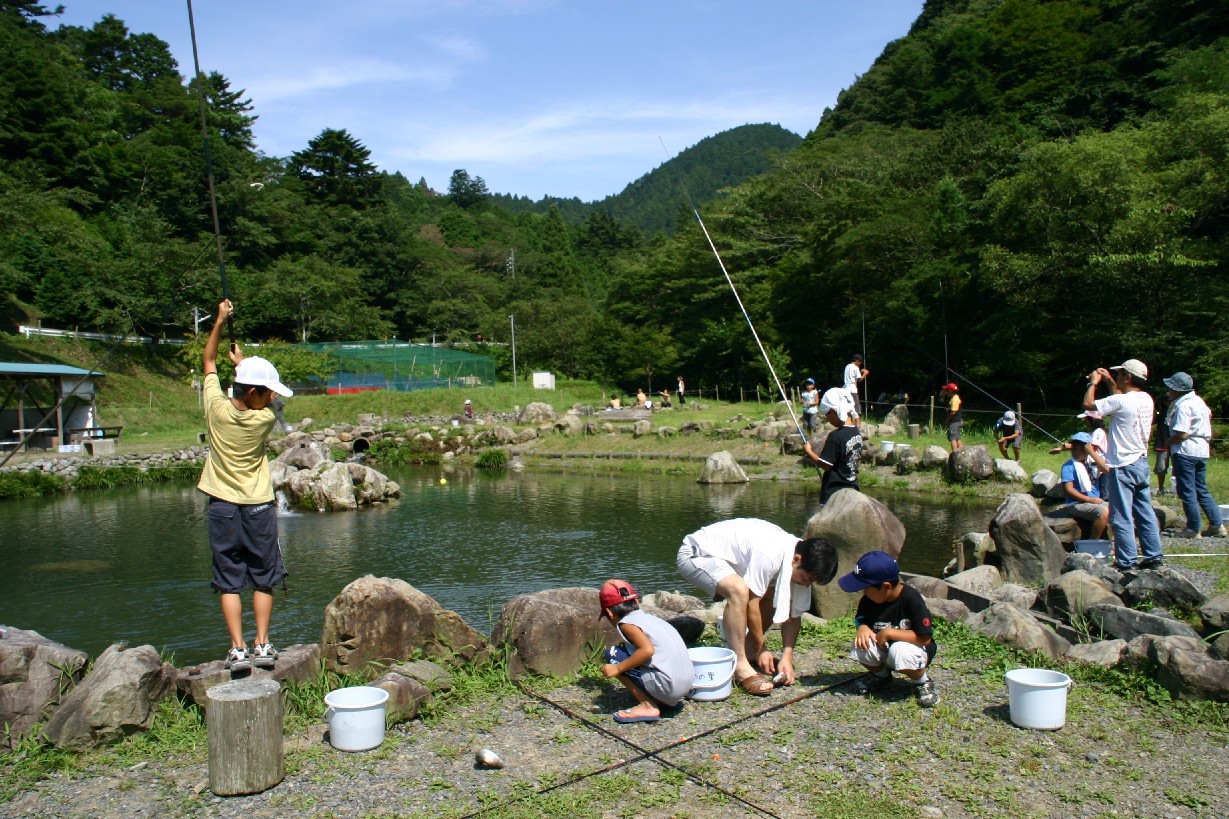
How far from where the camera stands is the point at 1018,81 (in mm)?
48188

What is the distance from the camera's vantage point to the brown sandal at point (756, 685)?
5547 millimetres

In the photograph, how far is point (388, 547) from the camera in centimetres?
1398

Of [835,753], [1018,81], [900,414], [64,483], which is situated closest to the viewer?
[835,753]

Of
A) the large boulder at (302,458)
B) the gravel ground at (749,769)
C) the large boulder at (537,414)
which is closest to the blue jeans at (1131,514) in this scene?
the gravel ground at (749,769)

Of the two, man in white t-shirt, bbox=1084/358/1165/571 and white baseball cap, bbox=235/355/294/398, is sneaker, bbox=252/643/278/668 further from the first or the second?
man in white t-shirt, bbox=1084/358/1165/571

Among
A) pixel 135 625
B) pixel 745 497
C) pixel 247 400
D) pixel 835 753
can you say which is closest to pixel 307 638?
pixel 135 625

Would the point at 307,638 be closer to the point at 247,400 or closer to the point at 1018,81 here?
the point at 247,400

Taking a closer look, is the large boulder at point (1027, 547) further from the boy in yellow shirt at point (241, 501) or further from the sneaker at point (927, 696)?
the boy in yellow shirt at point (241, 501)

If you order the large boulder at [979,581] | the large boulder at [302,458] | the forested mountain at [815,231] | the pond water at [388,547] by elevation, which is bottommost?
the pond water at [388,547]

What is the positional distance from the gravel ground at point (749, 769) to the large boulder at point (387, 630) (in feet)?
2.85

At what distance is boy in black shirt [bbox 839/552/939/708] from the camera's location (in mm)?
5289

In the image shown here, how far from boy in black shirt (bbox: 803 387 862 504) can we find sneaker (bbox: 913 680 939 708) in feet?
9.32

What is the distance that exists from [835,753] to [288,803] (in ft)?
8.85

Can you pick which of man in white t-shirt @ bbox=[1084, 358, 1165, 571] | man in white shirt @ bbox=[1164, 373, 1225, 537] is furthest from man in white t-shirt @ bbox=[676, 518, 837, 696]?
man in white shirt @ bbox=[1164, 373, 1225, 537]
